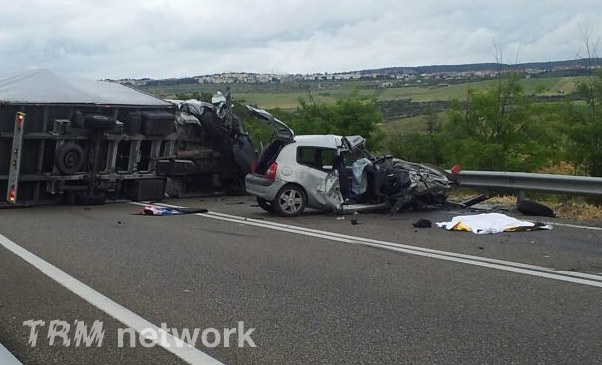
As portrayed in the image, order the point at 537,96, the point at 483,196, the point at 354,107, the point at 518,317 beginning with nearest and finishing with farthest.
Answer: the point at 518,317, the point at 483,196, the point at 537,96, the point at 354,107

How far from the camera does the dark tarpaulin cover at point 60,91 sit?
50.9ft

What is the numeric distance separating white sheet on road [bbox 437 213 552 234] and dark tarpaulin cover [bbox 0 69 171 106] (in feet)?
28.0

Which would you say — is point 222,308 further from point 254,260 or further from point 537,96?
point 537,96

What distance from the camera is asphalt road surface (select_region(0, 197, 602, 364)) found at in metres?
5.12

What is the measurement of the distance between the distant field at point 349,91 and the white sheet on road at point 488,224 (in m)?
9.32

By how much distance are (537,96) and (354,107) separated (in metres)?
8.63

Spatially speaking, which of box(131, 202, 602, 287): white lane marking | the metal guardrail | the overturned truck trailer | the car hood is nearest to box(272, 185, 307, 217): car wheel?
box(131, 202, 602, 287): white lane marking

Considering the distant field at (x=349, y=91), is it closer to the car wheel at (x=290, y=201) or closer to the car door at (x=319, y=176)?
the car door at (x=319, y=176)

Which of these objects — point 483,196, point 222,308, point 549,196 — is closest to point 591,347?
point 222,308

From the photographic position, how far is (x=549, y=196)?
16.0 meters

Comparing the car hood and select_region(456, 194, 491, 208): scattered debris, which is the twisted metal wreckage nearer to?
select_region(456, 194, 491, 208): scattered debris

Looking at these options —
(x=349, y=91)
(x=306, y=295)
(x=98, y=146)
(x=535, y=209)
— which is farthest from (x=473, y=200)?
(x=349, y=91)

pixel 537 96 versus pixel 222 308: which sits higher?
pixel 537 96

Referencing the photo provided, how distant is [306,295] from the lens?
22.4ft
